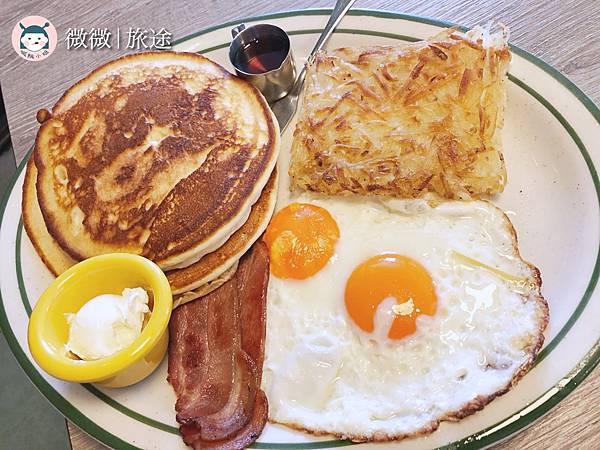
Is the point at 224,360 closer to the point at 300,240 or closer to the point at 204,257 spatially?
the point at 204,257

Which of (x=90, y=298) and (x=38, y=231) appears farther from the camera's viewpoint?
(x=38, y=231)

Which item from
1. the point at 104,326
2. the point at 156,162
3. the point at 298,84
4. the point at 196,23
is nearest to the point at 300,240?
the point at 156,162

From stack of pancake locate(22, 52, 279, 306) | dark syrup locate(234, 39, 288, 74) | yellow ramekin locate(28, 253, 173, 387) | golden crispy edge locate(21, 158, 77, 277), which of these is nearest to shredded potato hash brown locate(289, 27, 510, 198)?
stack of pancake locate(22, 52, 279, 306)

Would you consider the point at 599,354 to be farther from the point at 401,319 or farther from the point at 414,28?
the point at 414,28

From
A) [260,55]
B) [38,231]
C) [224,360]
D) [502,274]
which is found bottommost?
[224,360]

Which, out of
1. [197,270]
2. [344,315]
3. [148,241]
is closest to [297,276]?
[344,315]

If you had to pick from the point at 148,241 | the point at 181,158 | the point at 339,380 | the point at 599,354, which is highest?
the point at 181,158
